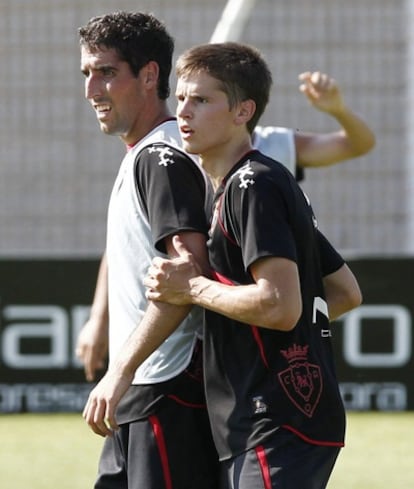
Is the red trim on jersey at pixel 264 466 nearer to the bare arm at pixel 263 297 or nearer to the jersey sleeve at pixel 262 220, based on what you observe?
the bare arm at pixel 263 297

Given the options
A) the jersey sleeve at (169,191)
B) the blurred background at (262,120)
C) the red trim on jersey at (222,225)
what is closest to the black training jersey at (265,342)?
the red trim on jersey at (222,225)

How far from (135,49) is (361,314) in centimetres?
602

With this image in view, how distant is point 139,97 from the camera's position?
4.34m

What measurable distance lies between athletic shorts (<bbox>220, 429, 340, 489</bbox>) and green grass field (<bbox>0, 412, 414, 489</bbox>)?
3465 mm

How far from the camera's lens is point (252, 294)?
144 inches

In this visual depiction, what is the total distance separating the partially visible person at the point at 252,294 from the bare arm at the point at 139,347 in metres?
0.04

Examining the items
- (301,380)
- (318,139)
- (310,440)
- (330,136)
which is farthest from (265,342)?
(330,136)

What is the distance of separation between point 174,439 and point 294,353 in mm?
571

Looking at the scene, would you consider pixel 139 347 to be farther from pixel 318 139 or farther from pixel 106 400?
pixel 318 139

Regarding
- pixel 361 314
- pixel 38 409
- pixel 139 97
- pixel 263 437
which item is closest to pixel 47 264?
pixel 38 409

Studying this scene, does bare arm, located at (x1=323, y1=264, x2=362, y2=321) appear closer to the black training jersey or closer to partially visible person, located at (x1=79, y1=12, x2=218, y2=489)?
the black training jersey

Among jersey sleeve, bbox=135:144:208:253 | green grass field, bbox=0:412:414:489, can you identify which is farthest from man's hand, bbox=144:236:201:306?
green grass field, bbox=0:412:414:489

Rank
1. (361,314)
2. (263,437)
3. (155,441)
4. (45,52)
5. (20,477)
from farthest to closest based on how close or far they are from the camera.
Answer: (45,52), (361,314), (20,477), (155,441), (263,437)

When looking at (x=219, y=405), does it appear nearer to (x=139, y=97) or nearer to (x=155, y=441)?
(x=155, y=441)
